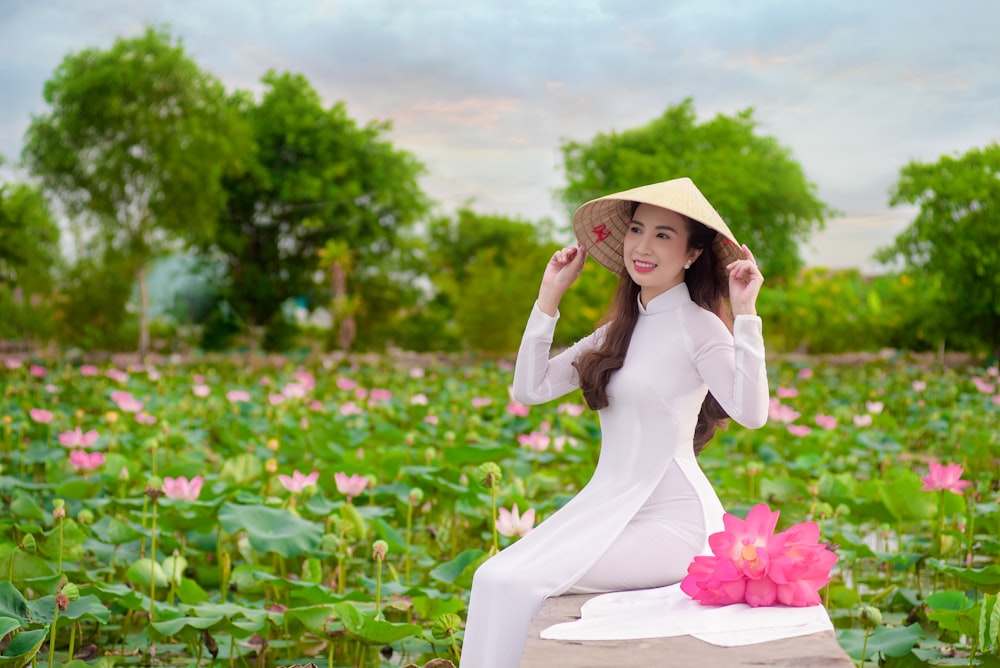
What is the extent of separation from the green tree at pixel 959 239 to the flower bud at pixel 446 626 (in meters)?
10.7

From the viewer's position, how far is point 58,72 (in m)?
13.6

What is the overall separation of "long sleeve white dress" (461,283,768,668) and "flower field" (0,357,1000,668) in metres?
0.32

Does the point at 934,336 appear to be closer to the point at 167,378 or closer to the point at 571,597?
the point at 167,378

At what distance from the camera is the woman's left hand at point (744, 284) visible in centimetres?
169

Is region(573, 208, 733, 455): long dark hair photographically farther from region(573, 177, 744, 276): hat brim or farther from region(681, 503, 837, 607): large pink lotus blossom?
region(681, 503, 837, 607): large pink lotus blossom

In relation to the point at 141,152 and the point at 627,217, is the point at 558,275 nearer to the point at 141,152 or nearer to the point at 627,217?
the point at 627,217

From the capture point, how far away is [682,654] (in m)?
1.34

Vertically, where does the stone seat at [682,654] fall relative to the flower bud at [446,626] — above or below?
above

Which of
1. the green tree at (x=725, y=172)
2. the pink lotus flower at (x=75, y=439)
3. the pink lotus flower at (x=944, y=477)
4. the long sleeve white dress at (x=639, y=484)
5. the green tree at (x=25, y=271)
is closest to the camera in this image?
the long sleeve white dress at (x=639, y=484)

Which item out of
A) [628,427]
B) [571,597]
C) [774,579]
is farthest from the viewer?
[628,427]

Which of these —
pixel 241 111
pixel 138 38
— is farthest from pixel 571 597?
pixel 241 111

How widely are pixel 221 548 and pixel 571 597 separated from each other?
169 centimetres

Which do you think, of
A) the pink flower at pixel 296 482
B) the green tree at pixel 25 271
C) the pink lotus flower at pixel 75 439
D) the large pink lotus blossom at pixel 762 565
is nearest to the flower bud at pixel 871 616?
the large pink lotus blossom at pixel 762 565

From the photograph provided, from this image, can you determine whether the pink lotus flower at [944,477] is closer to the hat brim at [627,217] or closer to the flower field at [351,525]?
the flower field at [351,525]
